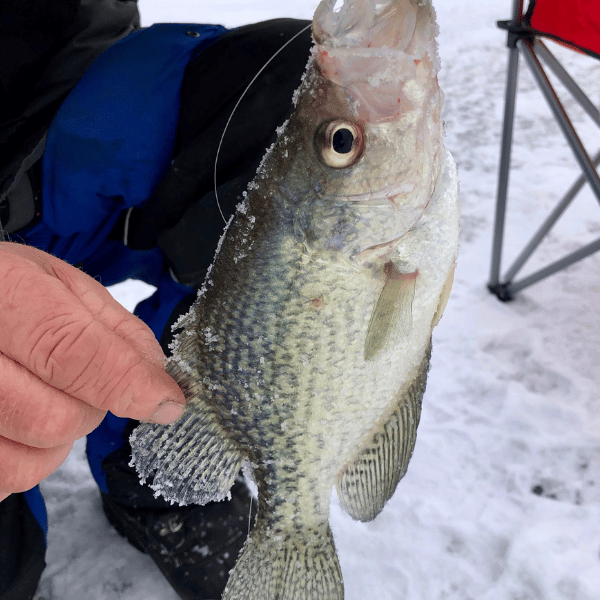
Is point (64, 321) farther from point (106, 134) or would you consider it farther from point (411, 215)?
point (106, 134)

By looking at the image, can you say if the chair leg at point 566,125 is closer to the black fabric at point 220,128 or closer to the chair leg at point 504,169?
the chair leg at point 504,169

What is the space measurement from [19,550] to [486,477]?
1629mm

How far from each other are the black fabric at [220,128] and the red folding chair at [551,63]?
2.99 ft

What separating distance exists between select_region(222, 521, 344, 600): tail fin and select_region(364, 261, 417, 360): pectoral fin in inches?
20.3

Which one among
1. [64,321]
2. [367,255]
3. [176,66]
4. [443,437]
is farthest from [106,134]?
[443,437]

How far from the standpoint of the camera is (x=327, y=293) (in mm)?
927

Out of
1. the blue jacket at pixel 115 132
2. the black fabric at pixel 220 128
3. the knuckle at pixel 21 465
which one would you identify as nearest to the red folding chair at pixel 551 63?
the black fabric at pixel 220 128

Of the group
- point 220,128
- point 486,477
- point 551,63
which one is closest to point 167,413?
point 220,128

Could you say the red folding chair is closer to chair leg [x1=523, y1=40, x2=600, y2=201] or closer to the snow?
chair leg [x1=523, y1=40, x2=600, y2=201]

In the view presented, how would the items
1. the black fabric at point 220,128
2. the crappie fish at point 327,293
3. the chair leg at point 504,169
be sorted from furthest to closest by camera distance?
the chair leg at point 504,169 → the black fabric at point 220,128 → the crappie fish at point 327,293

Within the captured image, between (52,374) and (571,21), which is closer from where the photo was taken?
(52,374)

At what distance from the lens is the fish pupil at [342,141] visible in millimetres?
868

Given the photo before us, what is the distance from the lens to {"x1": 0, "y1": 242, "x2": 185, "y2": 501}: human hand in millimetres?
843

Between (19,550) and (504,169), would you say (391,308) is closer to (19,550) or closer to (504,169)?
(19,550)
